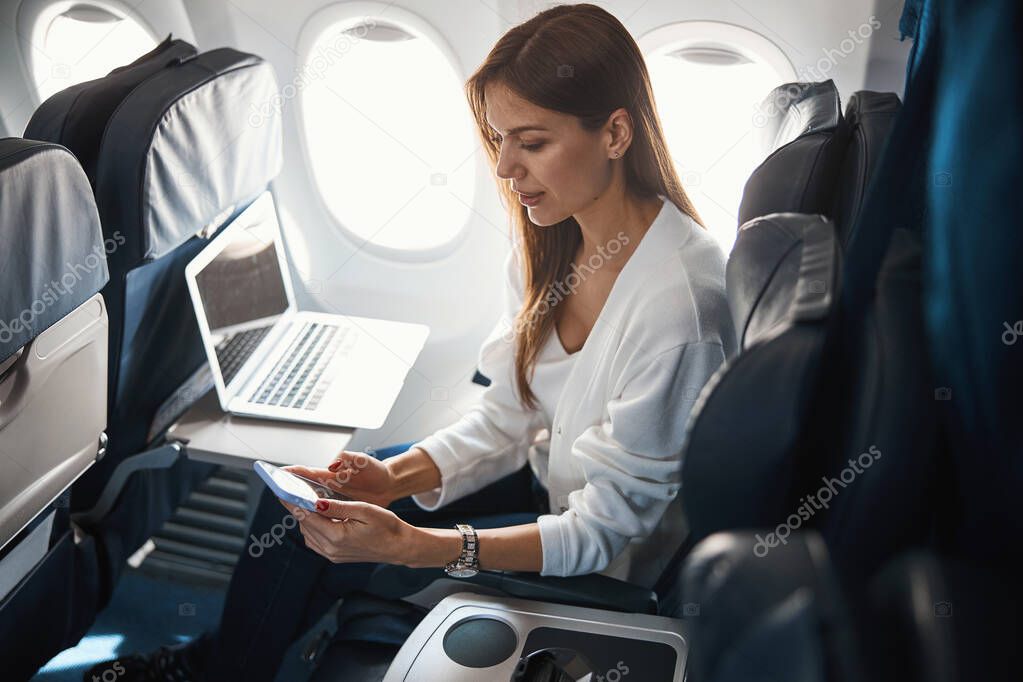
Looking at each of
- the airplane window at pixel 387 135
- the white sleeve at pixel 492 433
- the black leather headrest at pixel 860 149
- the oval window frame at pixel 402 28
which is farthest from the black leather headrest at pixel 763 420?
the airplane window at pixel 387 135

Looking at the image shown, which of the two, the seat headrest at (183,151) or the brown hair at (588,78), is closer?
the brown hair at (588,78)

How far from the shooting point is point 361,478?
5.91ft

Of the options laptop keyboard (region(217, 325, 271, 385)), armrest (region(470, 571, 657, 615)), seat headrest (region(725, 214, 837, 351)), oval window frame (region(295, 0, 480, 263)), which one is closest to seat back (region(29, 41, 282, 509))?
laptop keyboard (region(217, 325, 271, 385))

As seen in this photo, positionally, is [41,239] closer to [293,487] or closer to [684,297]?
[293,487]

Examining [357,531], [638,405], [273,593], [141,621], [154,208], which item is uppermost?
[154,208]

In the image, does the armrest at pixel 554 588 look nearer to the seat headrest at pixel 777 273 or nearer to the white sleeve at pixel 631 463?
the white sleeve at pixel 631 463

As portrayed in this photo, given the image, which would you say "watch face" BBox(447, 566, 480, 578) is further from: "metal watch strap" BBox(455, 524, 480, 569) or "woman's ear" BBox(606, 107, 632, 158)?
"woman's ear" BBox(606, 107, 632, 158)

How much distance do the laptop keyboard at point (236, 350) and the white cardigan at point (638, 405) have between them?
33.8 inches

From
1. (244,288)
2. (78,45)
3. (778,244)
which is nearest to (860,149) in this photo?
(778,244)

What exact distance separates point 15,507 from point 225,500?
1.38 metres

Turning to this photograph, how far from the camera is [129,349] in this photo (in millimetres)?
1932

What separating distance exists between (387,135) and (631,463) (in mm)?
1791

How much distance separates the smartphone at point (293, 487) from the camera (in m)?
1.49

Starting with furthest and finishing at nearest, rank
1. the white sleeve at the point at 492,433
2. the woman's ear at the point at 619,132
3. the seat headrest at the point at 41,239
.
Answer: the white sleeve at the point at 492,433 < the woman's ear at the point at 619,132 < the seat headrest at the point at 41,239
